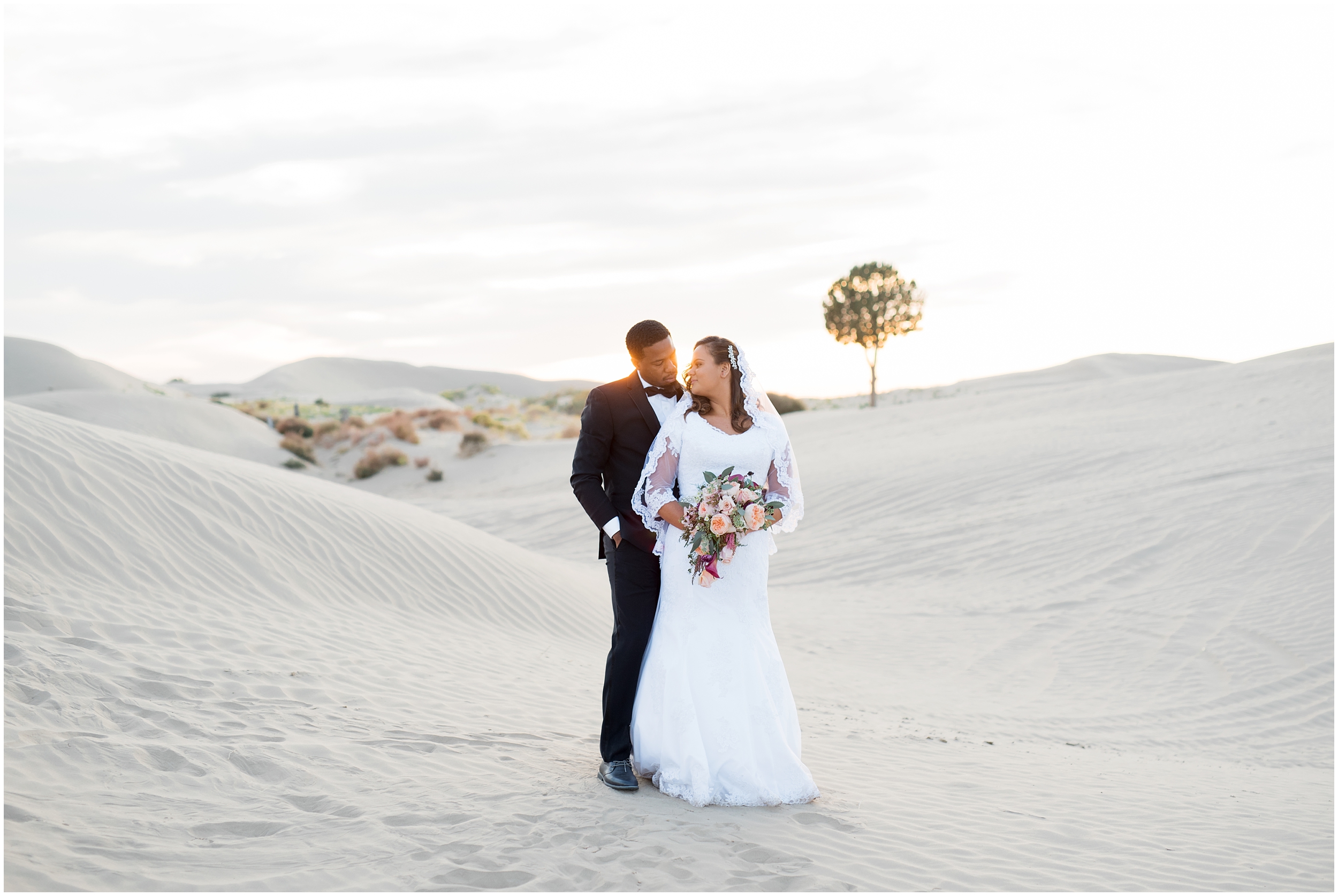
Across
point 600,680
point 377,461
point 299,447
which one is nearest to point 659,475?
point 600,680

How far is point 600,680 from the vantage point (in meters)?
7.62

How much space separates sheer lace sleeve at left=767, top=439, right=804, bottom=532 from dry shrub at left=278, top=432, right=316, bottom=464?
24.1 m

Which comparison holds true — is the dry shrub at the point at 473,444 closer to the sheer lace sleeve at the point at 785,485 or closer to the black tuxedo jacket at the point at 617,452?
the black tuxedo jacket at the point at 617,452

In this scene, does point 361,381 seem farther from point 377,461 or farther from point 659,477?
point 659,477

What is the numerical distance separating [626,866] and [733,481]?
1656mm

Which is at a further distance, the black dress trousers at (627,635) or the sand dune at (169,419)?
the sand dune at (169,419)

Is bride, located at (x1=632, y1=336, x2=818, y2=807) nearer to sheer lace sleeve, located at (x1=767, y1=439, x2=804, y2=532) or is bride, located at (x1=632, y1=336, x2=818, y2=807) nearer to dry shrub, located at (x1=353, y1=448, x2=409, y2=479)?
sheer lace sleeve, located at (x1=767, y1=439, x2=804, y2=532)

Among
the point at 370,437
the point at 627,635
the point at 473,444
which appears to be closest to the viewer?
the point at 627,635

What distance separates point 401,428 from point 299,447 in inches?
124

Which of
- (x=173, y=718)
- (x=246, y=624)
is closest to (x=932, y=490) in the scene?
(x=246, y=624)

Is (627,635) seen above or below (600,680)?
above

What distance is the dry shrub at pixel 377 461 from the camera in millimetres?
26297

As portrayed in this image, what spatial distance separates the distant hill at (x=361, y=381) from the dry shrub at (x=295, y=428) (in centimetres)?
3318

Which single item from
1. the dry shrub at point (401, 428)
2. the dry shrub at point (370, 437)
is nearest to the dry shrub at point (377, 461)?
the dry shrub at point (370, 437)
